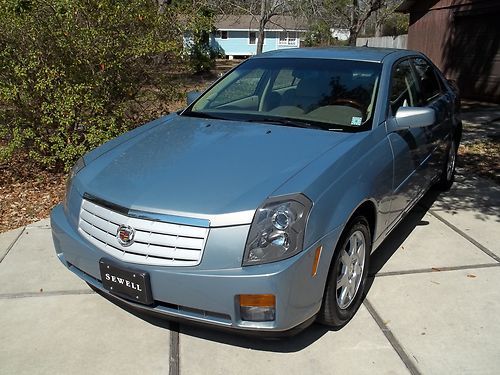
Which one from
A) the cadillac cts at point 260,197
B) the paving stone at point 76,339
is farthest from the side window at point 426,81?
the paving stone at point 76,339

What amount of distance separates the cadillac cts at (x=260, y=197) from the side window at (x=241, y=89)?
0.02 m

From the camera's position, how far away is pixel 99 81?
5.43 m

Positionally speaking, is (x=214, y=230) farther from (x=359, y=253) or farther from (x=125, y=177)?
(x=359, y=253)

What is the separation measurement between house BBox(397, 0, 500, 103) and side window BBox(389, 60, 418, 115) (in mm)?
9082

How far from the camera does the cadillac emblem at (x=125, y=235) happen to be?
2.45 meters

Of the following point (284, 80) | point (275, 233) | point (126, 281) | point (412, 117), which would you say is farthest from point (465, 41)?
point (126, 281)

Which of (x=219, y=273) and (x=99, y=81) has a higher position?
(x=99, y=81)

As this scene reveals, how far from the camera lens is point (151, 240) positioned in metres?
2.41

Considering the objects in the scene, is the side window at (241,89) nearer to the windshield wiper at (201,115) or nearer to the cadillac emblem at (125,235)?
the windshield wiper at (201,115)

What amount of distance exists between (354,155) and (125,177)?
135cm

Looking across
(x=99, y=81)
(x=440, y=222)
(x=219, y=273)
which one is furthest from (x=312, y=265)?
(x=99, y=81)

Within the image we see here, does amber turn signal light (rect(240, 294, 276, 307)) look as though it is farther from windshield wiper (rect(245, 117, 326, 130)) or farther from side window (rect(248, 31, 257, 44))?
side window (rect(248, 31, 257, 44))

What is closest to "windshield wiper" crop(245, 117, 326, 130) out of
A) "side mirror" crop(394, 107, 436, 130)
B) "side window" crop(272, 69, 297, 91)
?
"side window" crop(272, 69, 297, 91)

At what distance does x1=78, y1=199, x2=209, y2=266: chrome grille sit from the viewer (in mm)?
2326
